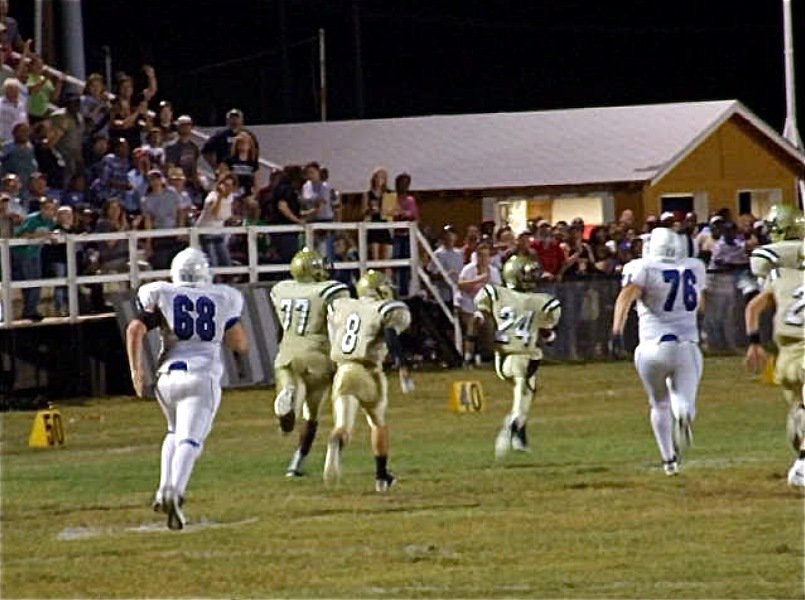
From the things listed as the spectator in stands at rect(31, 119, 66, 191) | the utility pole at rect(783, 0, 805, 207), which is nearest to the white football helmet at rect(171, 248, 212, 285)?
the spectator in stands at rect(31, 119, 66, 191)

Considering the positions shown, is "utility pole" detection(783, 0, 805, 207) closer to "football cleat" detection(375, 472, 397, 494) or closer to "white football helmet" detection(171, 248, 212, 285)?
"football cleat" detection(375, 472, 397, 494)

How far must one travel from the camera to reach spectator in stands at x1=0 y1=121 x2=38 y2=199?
23938 mm

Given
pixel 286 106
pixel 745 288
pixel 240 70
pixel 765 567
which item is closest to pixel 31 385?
pixel 745 288

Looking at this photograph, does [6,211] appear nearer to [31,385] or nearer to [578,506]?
[31,385]

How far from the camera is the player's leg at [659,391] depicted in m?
17.0

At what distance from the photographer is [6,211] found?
24.0 meters

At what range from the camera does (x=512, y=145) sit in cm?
4097

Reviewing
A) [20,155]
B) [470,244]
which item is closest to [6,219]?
[20,155]

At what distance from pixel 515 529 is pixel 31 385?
38.4ft

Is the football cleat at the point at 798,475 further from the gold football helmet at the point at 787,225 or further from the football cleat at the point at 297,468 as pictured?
the football cleat at the point at 297,468

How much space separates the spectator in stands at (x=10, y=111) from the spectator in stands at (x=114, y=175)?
3.56 feet

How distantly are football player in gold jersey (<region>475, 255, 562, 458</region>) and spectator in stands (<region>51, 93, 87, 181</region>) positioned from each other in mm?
6777

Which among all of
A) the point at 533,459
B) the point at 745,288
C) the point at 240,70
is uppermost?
the point at 240,70

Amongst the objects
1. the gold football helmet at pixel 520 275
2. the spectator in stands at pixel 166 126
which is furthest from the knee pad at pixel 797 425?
the spectator in stands at pixel 166 126
